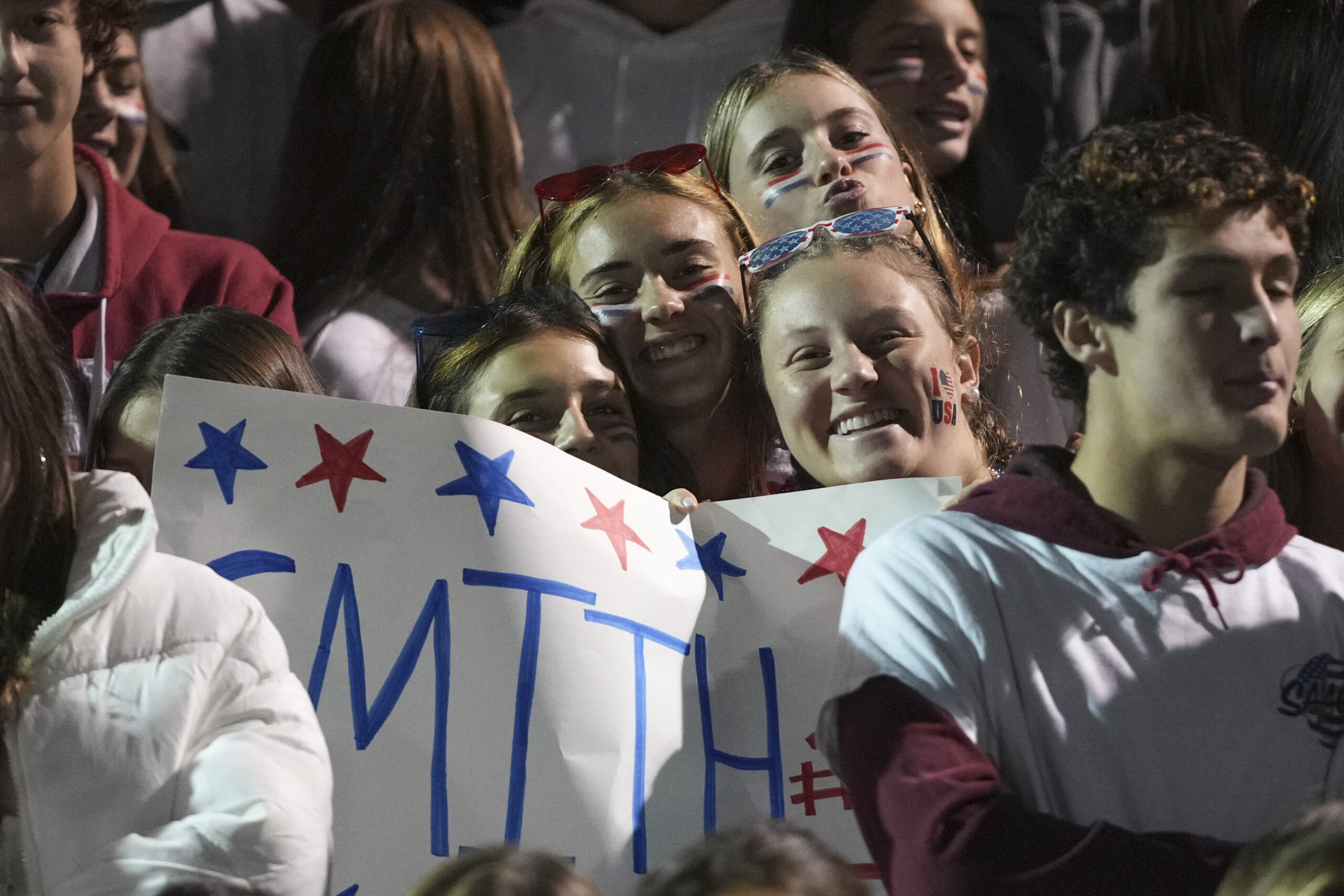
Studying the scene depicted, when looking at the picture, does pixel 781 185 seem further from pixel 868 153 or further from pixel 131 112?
pixel 131 112

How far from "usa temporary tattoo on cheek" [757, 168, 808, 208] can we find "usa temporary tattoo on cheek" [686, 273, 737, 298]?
0.36m

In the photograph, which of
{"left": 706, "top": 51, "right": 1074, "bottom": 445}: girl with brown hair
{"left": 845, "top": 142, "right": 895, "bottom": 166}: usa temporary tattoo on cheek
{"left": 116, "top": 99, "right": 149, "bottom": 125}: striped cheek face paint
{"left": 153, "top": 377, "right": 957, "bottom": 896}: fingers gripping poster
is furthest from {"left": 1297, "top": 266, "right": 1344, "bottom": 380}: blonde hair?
{"left": 116, "top": 99, "right": 149, "bottom": 125}: striped cheek face paint

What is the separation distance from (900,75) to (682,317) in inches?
53.6

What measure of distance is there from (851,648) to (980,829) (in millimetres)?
268

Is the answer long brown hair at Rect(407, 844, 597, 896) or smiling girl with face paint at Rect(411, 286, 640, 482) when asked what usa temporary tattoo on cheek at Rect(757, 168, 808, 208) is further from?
long brown hair at Rect(407, 844, 597, 896)

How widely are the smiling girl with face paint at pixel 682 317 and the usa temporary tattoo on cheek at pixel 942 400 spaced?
1.40ft

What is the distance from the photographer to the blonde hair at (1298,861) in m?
1.58

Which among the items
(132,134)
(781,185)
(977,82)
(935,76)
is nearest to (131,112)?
(132,134)

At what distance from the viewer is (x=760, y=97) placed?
3.47m

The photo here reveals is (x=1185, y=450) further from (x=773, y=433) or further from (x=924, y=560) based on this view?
(x=773, y=433)

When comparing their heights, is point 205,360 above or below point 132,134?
below

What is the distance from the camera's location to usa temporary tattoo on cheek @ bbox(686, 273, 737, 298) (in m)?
3.03

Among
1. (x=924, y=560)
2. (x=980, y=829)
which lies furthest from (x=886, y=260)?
(x=980, y=829)

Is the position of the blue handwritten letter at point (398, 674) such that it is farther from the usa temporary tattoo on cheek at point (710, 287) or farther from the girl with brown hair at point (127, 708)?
the usa temporary tattoo on cheek at point (710, 287)
